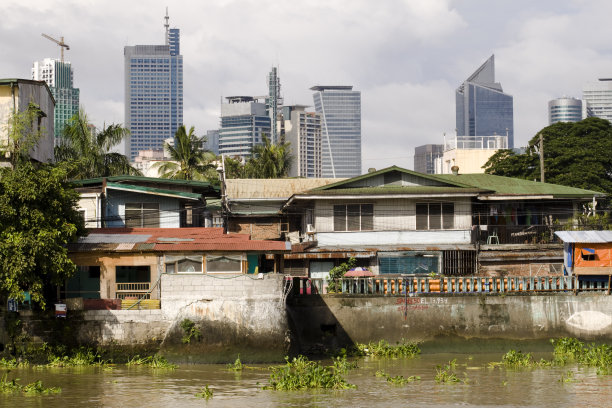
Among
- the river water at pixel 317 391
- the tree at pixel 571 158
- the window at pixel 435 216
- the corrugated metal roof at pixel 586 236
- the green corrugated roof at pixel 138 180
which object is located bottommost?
the river water at pixel 317 391

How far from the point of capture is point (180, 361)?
29.4 metres

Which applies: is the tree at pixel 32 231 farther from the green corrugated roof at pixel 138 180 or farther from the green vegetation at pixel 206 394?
the green corrugated roof at pixel 138 180

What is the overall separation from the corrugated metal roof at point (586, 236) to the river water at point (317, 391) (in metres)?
5.75

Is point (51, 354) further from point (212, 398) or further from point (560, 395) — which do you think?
point (560, 395)

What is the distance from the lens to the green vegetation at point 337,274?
3403 centimetres

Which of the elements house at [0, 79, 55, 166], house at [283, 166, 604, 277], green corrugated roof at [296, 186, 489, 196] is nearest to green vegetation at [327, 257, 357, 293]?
house at [283, 166, 604, 277]

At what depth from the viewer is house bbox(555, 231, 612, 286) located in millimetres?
33750

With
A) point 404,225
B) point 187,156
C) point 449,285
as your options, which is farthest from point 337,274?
point 187,156

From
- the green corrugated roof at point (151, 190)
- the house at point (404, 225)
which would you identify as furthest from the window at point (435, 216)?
the green corrugated roof at point (151, 190)

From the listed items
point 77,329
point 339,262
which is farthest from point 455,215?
point 77,329

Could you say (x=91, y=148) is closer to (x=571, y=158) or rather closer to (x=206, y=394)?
(x=206, y=394)

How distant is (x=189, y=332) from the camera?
29500 mm

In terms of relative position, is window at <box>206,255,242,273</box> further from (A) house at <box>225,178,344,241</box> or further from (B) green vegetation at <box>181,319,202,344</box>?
(A) house at <box>225,178,344,241</box>

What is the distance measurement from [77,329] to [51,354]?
1158mm
